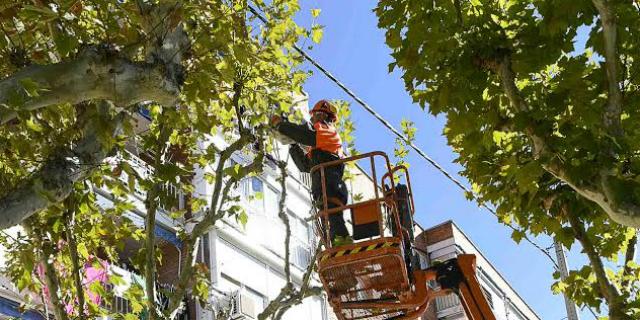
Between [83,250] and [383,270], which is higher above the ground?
[83,250]

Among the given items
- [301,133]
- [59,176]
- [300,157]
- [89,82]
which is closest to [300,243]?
[300,157]

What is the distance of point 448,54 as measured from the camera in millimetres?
6785

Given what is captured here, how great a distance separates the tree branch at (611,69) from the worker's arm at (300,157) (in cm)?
501

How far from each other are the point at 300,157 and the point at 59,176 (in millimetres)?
4175

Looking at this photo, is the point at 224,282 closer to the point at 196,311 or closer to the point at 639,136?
the point at 196,311

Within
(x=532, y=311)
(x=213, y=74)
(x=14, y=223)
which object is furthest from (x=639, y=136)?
(x=532, y=311)

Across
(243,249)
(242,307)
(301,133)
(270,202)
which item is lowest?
(301,133)

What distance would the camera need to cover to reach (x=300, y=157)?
10789 mm

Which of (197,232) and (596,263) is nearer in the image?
(596,263)

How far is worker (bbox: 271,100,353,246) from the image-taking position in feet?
31.6

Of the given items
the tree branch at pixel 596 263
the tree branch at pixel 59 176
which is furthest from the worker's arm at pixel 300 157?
the tree branch at pixel 596 263

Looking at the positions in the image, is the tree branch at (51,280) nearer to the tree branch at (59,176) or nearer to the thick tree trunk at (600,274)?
the tree branch at (59,176)

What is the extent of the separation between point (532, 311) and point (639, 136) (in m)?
32.9

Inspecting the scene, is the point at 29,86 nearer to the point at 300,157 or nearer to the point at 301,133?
the point at 301,133
